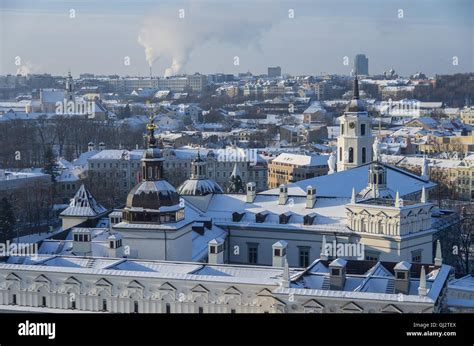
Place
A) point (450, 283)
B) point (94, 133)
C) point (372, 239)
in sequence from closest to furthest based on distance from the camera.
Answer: point (450, 283)
point (372, 239)
point (94, 133)

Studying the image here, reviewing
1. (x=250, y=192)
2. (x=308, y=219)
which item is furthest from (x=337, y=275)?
(x=250, y=192)

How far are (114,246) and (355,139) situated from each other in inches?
432

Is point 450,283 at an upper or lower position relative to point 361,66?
lower

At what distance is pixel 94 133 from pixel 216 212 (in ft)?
106

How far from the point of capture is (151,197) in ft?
55.2

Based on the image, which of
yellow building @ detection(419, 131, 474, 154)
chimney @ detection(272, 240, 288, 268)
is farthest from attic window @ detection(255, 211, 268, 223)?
yellow building @ detection(419, 131, 474, 154)

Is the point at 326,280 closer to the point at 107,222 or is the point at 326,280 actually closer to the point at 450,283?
the point at 450,283

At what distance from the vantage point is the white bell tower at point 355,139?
25172 mm

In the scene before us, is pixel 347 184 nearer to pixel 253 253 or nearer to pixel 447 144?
pixel 253 253

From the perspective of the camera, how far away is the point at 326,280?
43.8ft

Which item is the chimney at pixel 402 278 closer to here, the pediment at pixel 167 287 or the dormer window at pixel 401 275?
the dormer window at pixel 401 275

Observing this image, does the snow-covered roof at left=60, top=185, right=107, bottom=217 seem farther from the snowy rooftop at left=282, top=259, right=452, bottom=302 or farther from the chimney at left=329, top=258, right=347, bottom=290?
the chimney at left=329, top=258, right=347, bottom=290

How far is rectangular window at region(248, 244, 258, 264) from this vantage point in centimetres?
2009

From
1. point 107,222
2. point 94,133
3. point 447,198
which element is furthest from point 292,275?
point 94,133
